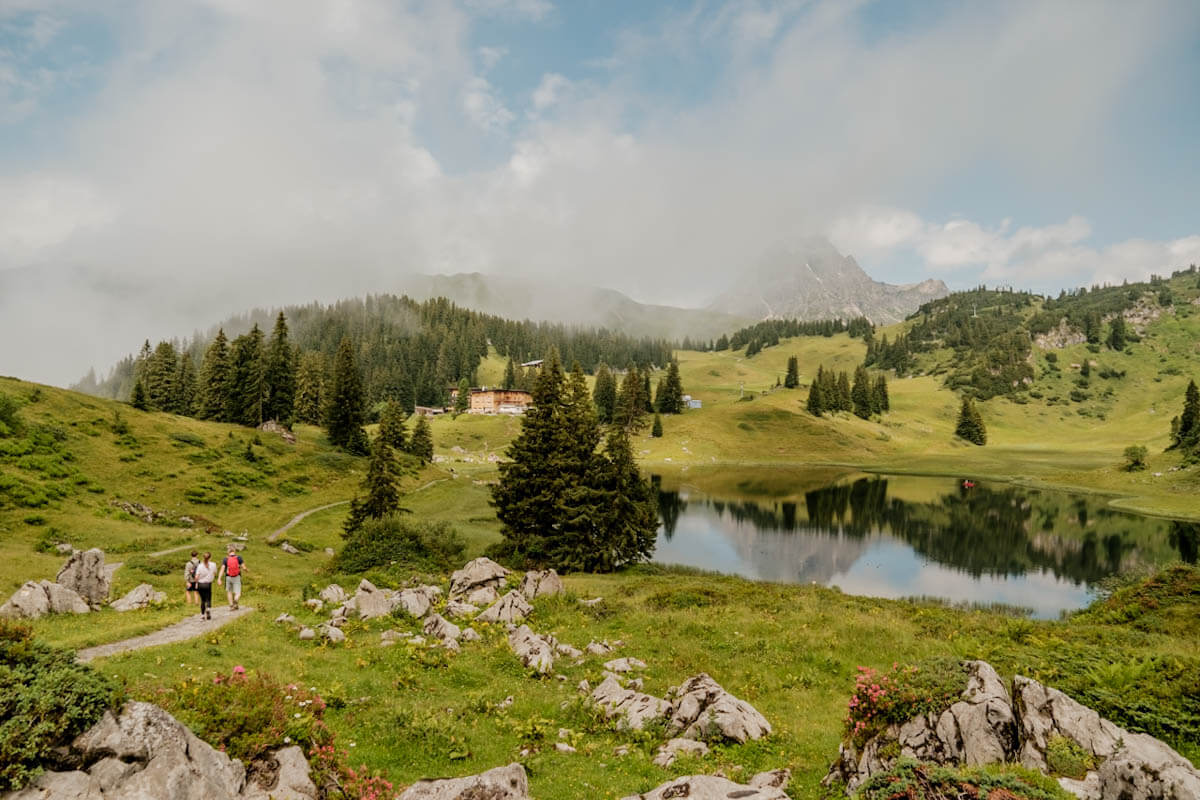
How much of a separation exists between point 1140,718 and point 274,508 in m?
71.4

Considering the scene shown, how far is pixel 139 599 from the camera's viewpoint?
86.3 ft

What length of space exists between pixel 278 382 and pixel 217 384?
15.1 metres

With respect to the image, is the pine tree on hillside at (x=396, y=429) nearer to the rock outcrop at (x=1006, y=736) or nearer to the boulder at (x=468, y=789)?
the boulder at (x=468, y=789)

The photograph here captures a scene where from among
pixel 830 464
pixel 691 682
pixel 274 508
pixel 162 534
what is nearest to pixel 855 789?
pixel 691 682

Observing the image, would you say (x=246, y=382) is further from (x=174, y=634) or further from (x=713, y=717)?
(x=713, y=717)

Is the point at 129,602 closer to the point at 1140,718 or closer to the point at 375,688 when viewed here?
the point at 375,688

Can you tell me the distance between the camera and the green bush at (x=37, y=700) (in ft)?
26.4

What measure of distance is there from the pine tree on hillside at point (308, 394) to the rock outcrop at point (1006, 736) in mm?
126490

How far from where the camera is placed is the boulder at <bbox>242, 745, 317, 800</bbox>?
10.1 metres

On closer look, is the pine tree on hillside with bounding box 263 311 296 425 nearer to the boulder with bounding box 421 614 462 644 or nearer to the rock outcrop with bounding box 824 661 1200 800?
the boulder with bounding box 421 614 462 644

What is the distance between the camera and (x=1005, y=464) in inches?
5945

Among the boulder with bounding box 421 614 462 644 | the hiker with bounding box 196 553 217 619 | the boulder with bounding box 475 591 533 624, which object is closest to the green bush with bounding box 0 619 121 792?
the boulder with bounding box 421 614 462 644

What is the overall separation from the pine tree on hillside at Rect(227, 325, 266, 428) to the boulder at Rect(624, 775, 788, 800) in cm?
9700

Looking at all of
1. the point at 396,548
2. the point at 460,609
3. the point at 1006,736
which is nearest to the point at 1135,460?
the point at 396,548
